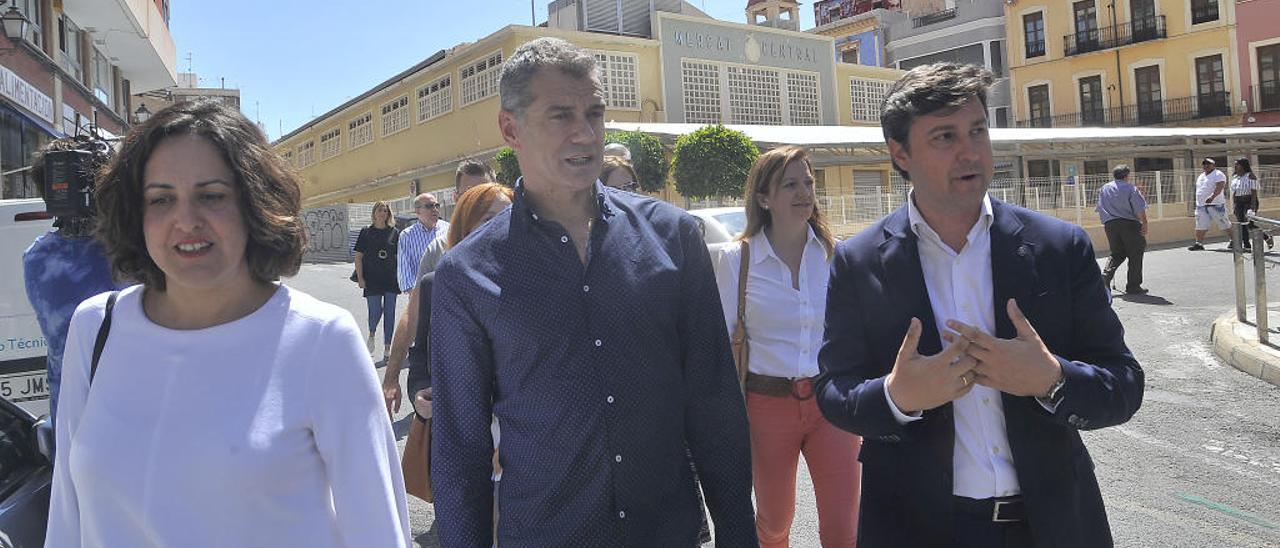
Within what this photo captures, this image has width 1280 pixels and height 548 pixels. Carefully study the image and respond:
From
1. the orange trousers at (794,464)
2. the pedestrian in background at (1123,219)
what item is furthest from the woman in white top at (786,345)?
the pedestrian in background at (1123,219)

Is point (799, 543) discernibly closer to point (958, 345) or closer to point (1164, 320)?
point (958, 345)

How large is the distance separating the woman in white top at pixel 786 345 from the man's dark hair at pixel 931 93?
1.19 meters

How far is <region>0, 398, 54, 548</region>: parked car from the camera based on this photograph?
3.29m

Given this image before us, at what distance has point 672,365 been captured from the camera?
2309 mm

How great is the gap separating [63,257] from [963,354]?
2.87 metres

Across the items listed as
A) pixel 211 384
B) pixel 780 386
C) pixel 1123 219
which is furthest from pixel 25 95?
pixel 211 384

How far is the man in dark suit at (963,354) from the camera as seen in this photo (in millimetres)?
2076

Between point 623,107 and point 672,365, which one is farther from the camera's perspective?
point 623,107

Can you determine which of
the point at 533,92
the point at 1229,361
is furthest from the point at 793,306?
the point at 1229,361

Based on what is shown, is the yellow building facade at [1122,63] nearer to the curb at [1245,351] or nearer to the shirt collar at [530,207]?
the curb at [1245,351]

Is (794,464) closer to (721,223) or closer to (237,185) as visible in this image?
(237,185)

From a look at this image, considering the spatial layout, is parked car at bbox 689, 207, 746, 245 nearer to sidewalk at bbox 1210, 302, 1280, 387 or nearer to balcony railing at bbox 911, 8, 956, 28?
sidewalk at bbox 1210, 302, 1280, 387

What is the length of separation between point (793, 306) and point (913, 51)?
52.7 m

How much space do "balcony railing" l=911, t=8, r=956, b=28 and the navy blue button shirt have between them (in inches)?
2138
